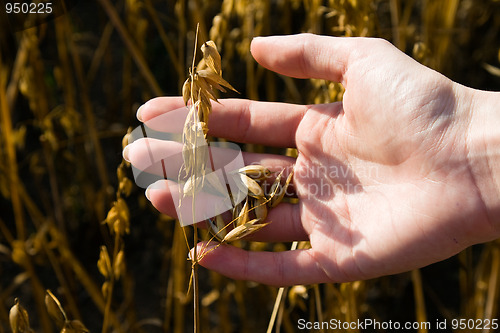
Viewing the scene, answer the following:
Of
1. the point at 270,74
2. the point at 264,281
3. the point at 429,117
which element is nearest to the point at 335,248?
the point at 264,281

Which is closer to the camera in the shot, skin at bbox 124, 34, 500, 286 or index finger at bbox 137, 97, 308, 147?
skin at bbox 124, 34, 500, 286

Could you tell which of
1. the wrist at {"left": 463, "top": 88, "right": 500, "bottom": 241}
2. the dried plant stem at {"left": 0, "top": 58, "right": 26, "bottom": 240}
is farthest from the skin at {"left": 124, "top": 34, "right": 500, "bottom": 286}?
the dried plant stem at {"left": 0, "top": 58, "right": 26, "bottom": 240}

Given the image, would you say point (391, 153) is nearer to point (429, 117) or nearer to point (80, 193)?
point (429, 117)

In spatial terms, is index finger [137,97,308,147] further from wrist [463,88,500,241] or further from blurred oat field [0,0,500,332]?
wrist [463,88,500,241]

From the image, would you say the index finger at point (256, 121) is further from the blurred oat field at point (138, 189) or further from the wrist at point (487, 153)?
the wrist at point (487, 153)

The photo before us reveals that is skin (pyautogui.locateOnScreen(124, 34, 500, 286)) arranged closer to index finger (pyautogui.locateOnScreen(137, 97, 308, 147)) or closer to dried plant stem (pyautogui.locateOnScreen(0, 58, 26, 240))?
index finger (pyautogui.locateOnScreen(137, 97, 308, 147))

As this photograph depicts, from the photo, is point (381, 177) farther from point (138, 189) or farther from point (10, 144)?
point (138, 189)
